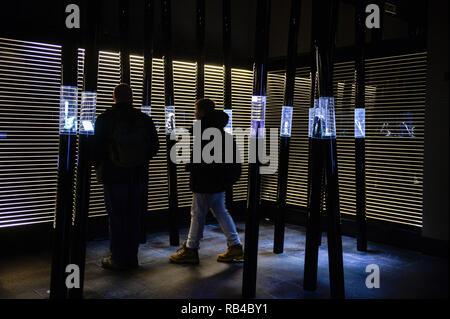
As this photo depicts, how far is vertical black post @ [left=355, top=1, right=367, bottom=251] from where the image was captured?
5.39 meters

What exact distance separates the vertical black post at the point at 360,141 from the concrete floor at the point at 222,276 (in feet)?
1.11

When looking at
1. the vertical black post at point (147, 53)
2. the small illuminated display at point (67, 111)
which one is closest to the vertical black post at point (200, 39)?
the vertical black post at point (147, 53)

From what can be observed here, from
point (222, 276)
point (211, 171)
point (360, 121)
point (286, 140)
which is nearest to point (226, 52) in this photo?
point (286, 140)

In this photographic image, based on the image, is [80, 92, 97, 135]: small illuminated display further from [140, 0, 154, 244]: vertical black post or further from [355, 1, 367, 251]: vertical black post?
[355, 1, 367, 251]: vertical black post

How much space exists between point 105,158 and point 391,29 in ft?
24.5

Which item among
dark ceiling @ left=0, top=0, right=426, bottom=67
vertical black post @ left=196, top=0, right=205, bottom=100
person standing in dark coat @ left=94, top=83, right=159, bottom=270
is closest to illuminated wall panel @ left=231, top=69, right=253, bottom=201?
dark ceiling @ left=0, top=0, right=426, bottom=67

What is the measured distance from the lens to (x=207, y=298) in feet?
12.5

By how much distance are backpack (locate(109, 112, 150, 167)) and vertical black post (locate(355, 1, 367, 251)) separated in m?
2.89

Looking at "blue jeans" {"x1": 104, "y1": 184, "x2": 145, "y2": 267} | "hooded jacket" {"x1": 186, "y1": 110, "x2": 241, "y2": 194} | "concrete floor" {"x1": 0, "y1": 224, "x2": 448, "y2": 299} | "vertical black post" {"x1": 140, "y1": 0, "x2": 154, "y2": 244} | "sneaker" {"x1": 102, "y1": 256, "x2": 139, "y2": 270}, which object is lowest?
"concrete floor" {"x1": 0, "y1": 224, "x2": 448, "y2": 299}

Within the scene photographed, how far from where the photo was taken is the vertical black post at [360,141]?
5.39m

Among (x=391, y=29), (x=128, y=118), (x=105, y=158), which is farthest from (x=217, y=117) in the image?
(x=391, y=29)

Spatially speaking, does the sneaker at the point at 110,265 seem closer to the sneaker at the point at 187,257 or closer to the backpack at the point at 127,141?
the sneaker at the point at 187,257

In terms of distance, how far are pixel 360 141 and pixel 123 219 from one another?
323 cm

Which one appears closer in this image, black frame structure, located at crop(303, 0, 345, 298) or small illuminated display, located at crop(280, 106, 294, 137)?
black frame structure, located at crop(303, 0, 345, 298)
